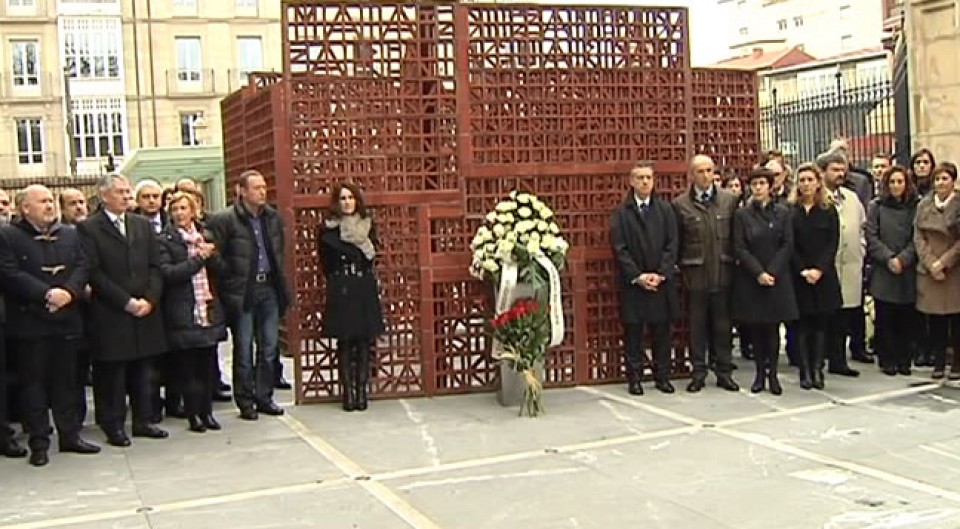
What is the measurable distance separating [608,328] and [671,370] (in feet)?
2.18

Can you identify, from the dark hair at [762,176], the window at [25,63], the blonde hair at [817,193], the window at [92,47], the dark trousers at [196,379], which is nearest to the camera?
the dark trousers at [196,379]

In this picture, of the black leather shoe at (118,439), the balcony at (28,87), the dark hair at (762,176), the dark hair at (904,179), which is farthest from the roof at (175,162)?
the balcony at (28,87)

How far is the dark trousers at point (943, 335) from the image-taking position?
9.81 metres

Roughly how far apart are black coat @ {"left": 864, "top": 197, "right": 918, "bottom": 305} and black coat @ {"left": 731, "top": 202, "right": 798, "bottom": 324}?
110cm

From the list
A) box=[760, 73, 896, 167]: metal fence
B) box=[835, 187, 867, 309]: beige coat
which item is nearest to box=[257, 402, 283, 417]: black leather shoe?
box=[835, 187, 867, 309]: beige coat

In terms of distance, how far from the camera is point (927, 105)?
12055mm

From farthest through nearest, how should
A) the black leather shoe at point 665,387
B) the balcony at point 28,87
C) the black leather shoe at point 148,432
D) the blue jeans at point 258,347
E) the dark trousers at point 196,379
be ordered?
the balcony at point 28,87 → the black leather shoe at point 665,387 → the blue jeans at point 258,347 → the dark trousers at point 196,379 → the black leather shoe at point 148,432

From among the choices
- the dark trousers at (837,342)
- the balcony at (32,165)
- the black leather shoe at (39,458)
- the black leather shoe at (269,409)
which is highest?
the balcony at (32,165)

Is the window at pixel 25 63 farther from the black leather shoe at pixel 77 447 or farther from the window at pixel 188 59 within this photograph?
the black leather shoe at pixel 77 447

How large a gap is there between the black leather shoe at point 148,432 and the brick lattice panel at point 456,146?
1.39m

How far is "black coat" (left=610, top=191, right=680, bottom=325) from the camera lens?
9.57 m

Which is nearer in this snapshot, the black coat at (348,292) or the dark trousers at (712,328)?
the black coat at (348,292)

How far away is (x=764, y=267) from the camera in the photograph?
30.9 ft

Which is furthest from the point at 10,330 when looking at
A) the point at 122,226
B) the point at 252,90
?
the point at 252,90
